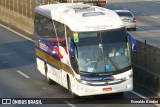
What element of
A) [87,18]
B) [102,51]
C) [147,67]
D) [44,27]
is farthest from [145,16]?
[102,51]

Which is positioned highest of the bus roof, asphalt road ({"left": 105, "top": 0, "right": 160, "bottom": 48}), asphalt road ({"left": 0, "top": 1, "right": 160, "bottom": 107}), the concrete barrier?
the bus roof

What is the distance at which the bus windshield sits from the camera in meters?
21.0

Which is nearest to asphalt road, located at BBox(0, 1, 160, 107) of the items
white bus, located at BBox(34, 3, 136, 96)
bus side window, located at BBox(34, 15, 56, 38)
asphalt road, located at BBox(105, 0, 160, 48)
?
white bus, located at BBox(34, 3, 136, 96)

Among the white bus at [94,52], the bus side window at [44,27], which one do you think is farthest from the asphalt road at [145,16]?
the white bus at [94,52]

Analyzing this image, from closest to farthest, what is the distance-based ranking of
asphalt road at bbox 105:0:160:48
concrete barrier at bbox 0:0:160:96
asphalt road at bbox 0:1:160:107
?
1. asphalt road at bbox 0:1:160:107
2. concrete barrier at bbox 0:0:160:96
3. asphalt road at bbox 105:0:160:48

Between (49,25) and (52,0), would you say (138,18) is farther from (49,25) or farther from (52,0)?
(49,25)

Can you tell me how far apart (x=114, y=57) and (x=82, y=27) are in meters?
1.53

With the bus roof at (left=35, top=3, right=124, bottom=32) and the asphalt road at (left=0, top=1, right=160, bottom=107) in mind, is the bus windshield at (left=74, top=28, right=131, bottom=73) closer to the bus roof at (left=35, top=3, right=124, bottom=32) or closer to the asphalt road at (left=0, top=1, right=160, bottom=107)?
the bus roof at (left=35, top=3, right=124, bottom=32)

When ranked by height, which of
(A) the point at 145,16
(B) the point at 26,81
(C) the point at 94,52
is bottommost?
(A) the point at 145,16

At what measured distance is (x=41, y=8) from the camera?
2623cm

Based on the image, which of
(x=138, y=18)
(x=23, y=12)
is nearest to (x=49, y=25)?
(x=23, y=12)

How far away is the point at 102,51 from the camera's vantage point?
21125mm

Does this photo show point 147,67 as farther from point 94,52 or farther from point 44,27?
point 44,27

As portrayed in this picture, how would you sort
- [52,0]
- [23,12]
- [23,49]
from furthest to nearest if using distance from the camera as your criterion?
[52,0] → [23,12] → [23,49]
